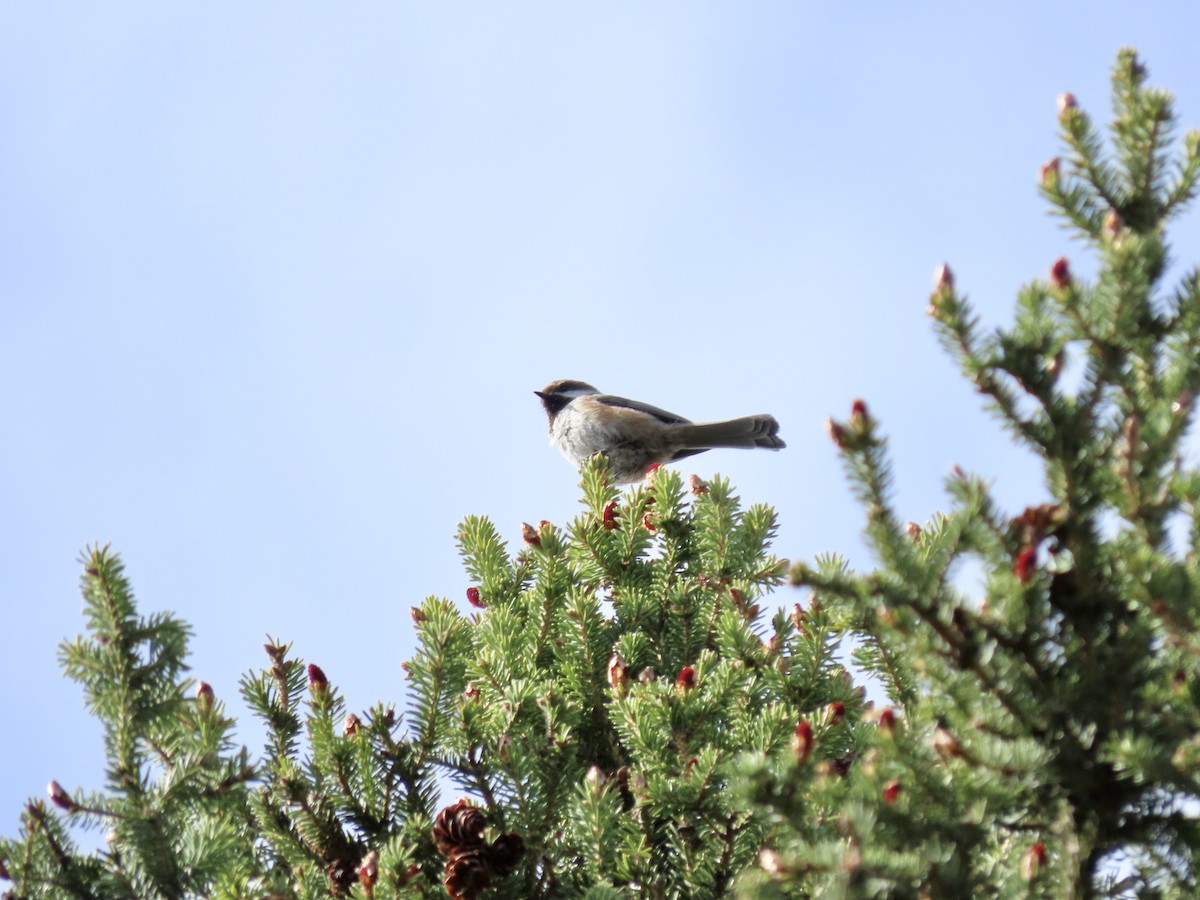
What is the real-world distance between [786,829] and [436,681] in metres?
1.51

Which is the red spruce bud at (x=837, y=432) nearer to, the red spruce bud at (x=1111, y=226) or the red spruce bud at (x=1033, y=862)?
the red spruce bud at (x=1111, y=226)

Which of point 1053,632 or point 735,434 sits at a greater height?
point 735,434

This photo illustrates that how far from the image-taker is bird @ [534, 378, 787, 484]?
8133 millimetres

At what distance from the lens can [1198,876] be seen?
6.58 feet

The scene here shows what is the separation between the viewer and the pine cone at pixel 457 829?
301cm

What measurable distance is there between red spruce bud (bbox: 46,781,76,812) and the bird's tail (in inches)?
233

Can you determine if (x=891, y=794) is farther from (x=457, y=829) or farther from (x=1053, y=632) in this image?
(x=457, y=829)

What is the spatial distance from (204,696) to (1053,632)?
1909mm

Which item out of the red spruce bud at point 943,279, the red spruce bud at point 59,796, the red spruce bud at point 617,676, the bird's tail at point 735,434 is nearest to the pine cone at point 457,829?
the red spruce bud at point 617,676

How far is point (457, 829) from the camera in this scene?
3.02 metres

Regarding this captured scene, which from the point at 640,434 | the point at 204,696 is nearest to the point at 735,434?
the point at 640,434

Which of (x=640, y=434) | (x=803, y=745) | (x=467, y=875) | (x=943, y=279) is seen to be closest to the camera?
(x=803, y=745)

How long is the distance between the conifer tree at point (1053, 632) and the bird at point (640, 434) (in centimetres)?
575

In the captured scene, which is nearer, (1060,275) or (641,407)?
(1060,275)
